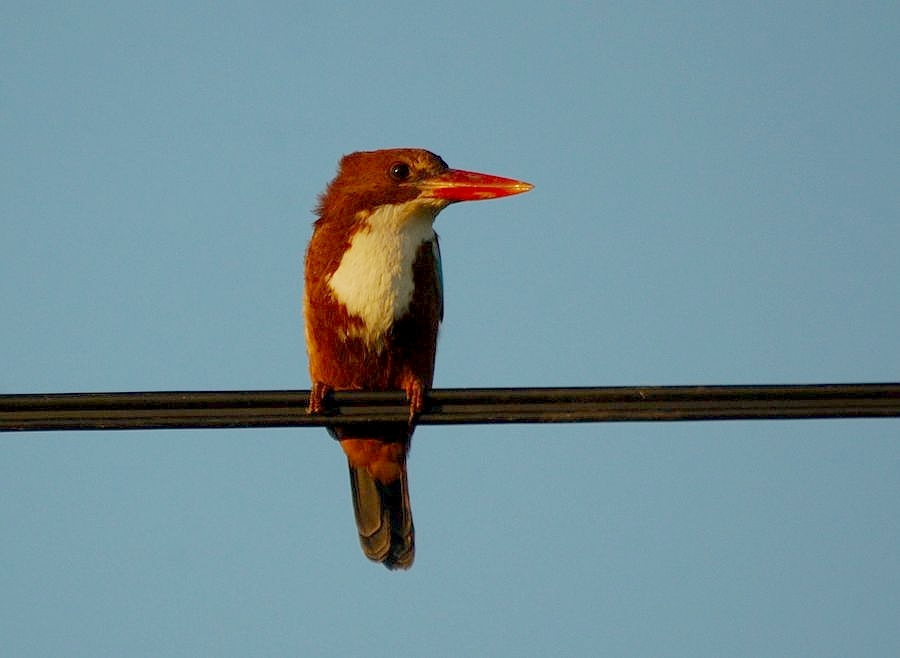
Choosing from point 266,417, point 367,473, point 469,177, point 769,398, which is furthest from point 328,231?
point 769,398

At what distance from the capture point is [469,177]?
6.64 m

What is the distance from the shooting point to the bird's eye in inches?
262

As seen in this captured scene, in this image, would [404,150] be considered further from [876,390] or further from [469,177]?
[876,390]

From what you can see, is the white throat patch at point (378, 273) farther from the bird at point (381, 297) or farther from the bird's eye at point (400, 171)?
the bird's eye at point (400, 171)

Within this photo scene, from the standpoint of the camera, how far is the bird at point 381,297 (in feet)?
20.6

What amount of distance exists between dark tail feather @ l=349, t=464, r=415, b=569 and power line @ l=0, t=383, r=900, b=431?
239 cm

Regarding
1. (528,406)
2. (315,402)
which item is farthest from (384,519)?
(528,406)

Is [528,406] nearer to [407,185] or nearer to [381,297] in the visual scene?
[381,297]

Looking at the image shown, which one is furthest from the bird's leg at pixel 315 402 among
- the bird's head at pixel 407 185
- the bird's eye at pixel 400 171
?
the bird's eye at pixel 400 171

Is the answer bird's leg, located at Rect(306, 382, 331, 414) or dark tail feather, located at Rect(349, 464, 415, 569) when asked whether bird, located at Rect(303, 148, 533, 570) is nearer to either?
dark tail feather, located at Rect(349, 464, 415, 569)

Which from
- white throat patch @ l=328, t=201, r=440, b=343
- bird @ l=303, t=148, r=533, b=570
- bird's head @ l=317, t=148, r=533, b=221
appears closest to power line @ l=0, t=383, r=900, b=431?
bird @ l=303, t=148, r=533, b=570

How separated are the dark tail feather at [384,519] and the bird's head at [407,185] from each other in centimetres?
137

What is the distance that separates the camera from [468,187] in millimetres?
6617

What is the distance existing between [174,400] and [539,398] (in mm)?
1191
